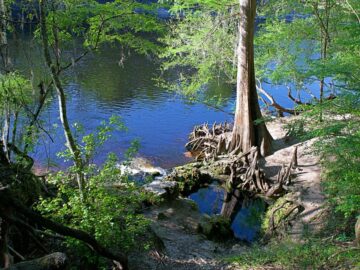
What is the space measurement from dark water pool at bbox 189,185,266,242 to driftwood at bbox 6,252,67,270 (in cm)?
849

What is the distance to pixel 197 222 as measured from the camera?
432 inches

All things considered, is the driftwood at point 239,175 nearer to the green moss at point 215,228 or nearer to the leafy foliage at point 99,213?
the green moss at point 215,228

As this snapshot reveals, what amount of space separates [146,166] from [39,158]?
4449 mm

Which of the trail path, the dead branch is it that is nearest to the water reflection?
the trail path

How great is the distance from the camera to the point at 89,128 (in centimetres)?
2048

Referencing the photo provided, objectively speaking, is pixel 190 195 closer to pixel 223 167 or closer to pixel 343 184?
pixel 223 167

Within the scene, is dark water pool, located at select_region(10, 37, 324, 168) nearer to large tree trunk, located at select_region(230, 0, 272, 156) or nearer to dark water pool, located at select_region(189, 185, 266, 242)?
dark water pool, located at select_region(189, 185, 266, 242)

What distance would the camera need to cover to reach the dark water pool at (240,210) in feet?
38.9

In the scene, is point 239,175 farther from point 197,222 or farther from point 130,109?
point 130,109

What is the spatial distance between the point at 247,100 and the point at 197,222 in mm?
5469

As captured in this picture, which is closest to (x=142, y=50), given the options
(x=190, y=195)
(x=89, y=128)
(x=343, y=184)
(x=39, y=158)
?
(x=343, y=184)

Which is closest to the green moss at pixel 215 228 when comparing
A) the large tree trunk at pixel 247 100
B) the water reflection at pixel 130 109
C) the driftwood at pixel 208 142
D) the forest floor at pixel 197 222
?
the forest floor at pixel 197 222

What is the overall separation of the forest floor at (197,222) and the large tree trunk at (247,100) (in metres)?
0.81

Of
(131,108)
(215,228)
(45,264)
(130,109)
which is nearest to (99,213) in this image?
(45,264)
